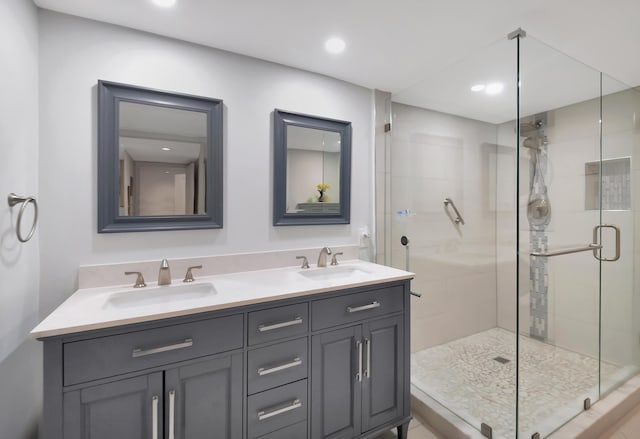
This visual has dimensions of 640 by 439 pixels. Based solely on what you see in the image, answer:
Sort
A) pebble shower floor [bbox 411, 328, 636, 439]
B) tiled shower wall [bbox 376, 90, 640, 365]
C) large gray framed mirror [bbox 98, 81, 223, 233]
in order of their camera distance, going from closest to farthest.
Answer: large gray framed mirror [bbox 98, 81, 223, 233] < pebble shower floor [bbox 411, 328, 636, 439] < tiled shower wall [bbox 376, 90, 640, 365]

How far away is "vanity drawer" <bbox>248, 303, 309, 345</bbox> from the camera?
4.09 ft

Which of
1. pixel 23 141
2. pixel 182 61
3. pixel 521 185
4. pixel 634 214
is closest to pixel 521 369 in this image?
pixel 521 185

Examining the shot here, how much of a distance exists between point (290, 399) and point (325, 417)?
0.23m

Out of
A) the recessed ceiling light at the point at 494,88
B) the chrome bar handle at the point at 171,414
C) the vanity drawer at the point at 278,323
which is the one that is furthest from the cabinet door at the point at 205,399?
the recessed ceiling light at the point at 494,88

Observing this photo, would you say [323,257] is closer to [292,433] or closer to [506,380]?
[292,433]

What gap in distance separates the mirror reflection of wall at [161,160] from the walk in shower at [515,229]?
4.38ft

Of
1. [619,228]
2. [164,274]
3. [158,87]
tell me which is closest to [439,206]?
[619,228]

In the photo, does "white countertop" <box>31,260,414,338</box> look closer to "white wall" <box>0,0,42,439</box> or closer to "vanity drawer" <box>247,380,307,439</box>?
"white wall" <box>0,0,42,439</box>

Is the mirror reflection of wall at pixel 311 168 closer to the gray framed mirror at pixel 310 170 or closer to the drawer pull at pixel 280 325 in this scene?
the gray framed mirror at pixel 310 170

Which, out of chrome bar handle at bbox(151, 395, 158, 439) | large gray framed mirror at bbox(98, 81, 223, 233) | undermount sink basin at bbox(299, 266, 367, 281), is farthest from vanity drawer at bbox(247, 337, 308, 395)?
Answer: large gray framed mirror at bbox(98, 81, 223, 233)

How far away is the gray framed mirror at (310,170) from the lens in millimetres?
Result: 1874

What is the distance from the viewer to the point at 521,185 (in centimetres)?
177

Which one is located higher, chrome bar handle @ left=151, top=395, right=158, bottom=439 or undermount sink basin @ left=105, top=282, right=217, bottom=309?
undermount sink basin @ left=105, top=282, right=217, bottom=309

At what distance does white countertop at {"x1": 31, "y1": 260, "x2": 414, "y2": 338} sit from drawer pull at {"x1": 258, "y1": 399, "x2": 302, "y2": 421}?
0.49 metres
